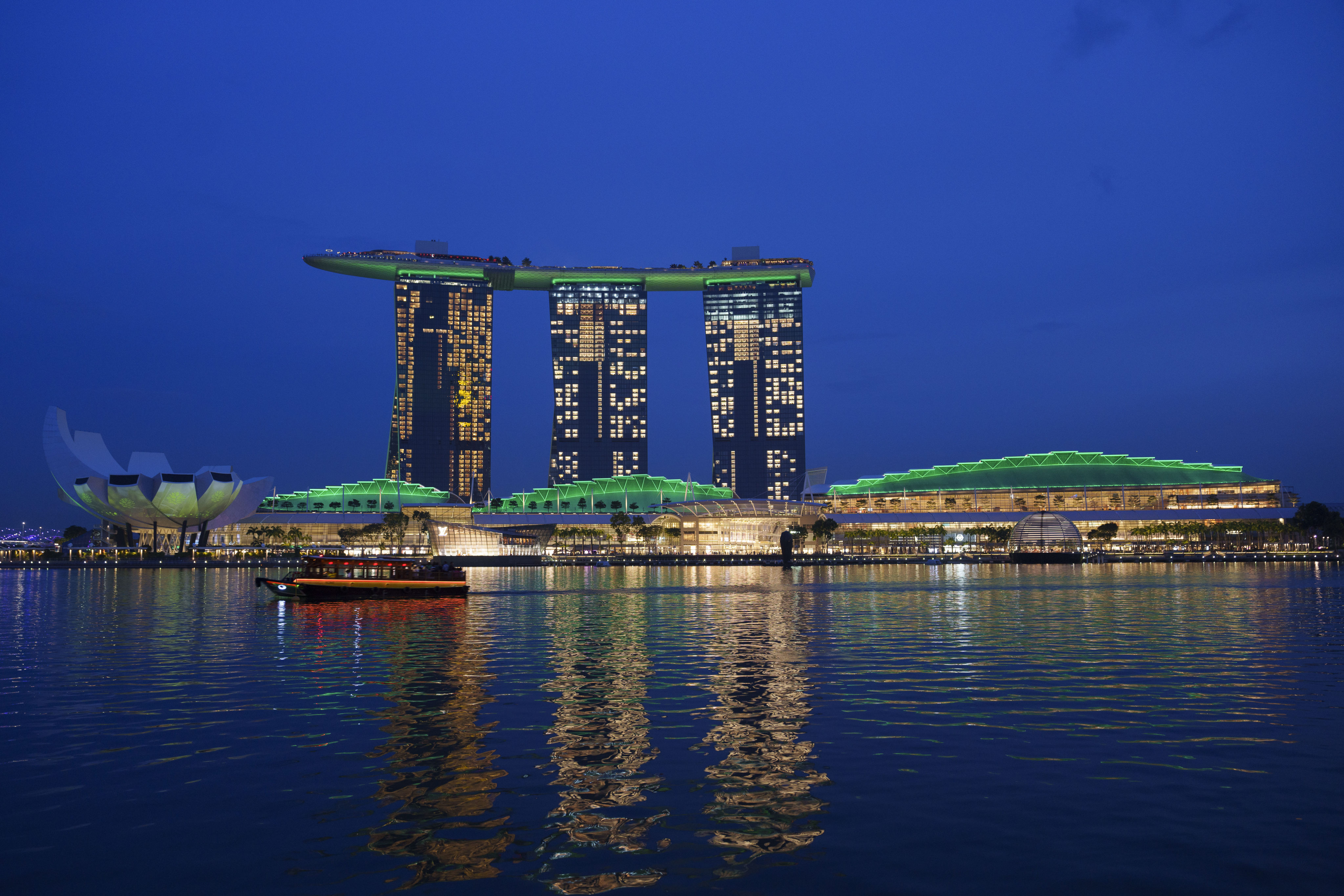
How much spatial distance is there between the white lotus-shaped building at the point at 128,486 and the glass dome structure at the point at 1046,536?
121 meters

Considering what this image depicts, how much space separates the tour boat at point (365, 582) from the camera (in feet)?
203

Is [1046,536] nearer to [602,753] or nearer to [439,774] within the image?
[602,753]

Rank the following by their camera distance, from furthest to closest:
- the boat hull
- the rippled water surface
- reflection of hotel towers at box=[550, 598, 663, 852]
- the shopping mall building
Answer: the shopping mall building < the boat hull < reflection of hotel towers at box=[550, 598, 663, 852] < the rippled water surface

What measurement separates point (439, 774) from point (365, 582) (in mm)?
51604

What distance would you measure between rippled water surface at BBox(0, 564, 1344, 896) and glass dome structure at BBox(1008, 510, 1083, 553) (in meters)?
114

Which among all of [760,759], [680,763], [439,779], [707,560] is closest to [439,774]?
[439,779]

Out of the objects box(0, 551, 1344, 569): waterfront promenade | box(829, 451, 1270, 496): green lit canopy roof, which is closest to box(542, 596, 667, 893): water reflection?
box(0, 551, 1344, 569): waterfront promenade

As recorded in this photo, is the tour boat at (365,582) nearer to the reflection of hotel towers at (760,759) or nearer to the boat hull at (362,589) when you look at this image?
the boat hull at (362,589)

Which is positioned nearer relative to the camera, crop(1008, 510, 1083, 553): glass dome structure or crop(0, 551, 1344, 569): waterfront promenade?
crop(0, 551, 1344, 569): waterfront promenade

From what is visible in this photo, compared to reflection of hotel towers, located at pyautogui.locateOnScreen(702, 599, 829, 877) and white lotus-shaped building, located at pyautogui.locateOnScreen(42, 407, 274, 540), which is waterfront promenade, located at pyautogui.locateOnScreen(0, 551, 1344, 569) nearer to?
white lotus-shaped building, located at pyautogui.locateOnScreen(42, 407, 274, 540)

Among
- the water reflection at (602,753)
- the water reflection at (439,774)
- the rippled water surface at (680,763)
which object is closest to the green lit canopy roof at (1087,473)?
the rippled water surface at (680,763)

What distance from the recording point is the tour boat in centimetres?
6188

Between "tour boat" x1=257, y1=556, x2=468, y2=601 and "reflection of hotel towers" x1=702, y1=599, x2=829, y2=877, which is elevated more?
"tour boat" x1=257, y1=556, x2=468, y2=601

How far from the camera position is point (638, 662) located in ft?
89.5
